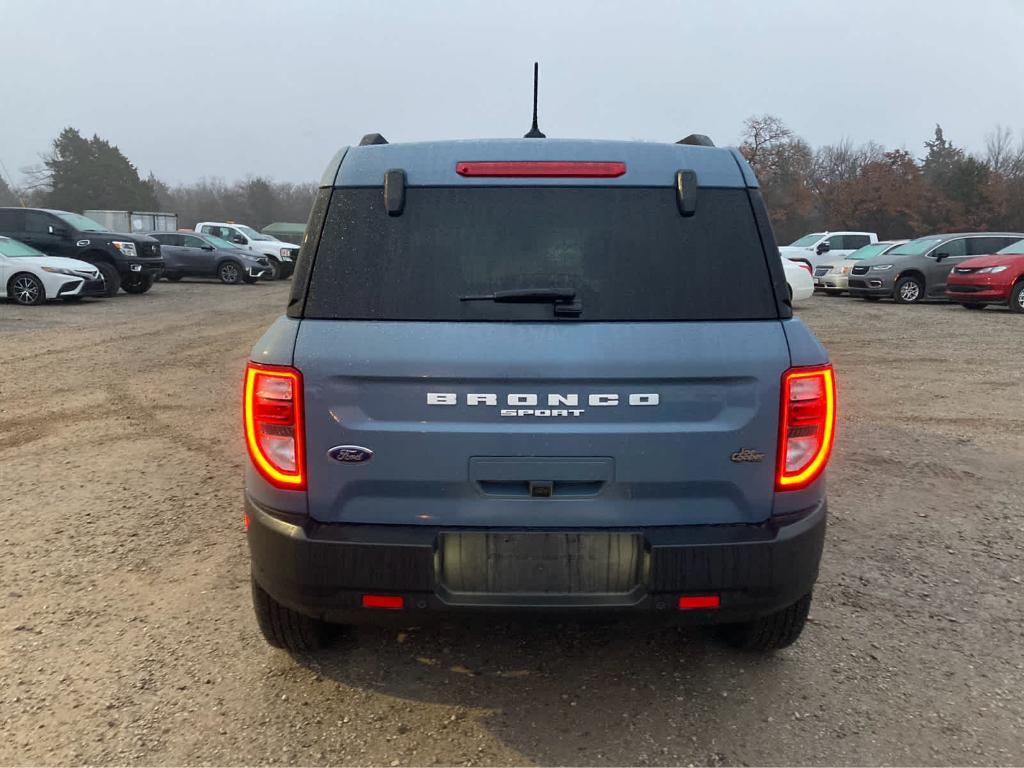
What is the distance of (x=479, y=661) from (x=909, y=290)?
59.3ft

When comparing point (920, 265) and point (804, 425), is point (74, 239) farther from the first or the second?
point (920, 265)

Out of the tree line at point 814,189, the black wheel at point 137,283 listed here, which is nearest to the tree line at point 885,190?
the tree line at point 814,189

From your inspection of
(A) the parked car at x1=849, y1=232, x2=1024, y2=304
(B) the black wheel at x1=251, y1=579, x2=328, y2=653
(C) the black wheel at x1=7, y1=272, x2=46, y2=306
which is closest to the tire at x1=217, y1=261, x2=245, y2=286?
(C) the black wheel at x1=7, y1=272, x2=46, y2=306

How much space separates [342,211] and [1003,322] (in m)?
15.3

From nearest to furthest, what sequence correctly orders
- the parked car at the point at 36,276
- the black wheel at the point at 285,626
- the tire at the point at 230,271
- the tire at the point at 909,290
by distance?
the black wheel at the point at 285,626, the parked car at the point at 36,276, the tire at the point at 909,290, the tire at the point at 230,271

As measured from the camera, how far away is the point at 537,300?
7.75 feet

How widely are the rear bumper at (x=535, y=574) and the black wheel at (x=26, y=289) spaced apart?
15710mm

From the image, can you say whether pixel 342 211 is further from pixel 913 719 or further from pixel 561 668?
pixel 913 719

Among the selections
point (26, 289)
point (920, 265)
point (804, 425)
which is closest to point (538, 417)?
point (804, 425)

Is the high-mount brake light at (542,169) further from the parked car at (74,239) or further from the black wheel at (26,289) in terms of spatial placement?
the parked car at (74,239)

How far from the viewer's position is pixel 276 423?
7.78ft

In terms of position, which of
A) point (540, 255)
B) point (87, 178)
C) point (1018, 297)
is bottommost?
point (1018, 297)

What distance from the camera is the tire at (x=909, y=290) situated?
17.8 meters

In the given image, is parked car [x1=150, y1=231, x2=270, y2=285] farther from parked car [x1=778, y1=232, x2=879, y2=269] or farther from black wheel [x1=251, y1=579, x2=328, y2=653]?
black wheel [x1=251, y1=579, x2=328, y2=653]
